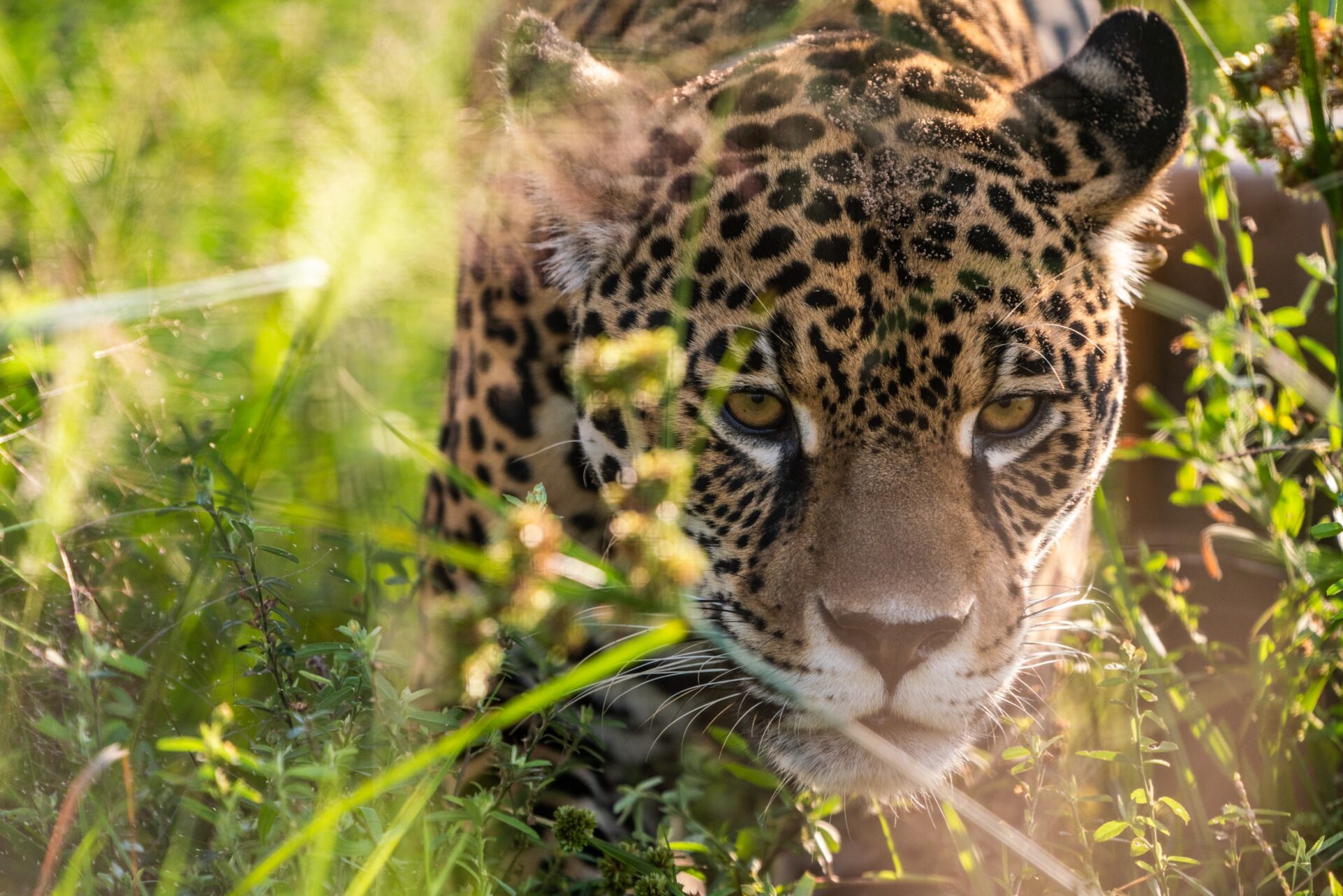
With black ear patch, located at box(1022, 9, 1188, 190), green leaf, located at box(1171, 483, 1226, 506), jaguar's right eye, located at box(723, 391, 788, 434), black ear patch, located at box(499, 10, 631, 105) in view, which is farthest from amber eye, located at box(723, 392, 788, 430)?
green leaf, located at box(1171, 483, 1226, 506)

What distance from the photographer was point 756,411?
7.91ft

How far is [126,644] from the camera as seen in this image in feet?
7.46

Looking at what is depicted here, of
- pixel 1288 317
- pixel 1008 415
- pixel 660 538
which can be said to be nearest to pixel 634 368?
pixel 660 538

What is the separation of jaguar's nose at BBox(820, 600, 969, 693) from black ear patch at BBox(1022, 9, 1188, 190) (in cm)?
103

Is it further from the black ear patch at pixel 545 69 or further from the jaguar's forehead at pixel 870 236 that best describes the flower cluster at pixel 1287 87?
the black ear patch at pixel 545 69

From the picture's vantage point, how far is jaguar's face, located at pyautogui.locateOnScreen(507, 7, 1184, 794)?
2.23 meters

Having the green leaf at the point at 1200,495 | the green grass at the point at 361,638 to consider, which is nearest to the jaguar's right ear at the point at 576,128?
the green grass at the point at 361,638

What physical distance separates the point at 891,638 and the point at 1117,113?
1190 millimetres

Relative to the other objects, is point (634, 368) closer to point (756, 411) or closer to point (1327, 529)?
point (756, 411)

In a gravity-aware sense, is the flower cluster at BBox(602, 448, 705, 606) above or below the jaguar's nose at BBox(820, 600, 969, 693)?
above

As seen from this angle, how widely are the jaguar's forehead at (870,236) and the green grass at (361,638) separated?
1.72 feet

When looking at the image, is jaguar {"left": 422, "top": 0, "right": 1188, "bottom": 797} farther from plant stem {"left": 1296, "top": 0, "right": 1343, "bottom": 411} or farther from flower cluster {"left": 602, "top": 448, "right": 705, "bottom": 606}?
flower cluster {"left": 602, "top": 448, "right": 705, "bottom": 606}

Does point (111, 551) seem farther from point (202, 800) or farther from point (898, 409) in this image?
point (898, 409)

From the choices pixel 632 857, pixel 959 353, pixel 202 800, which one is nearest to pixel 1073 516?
pixel 959 353
